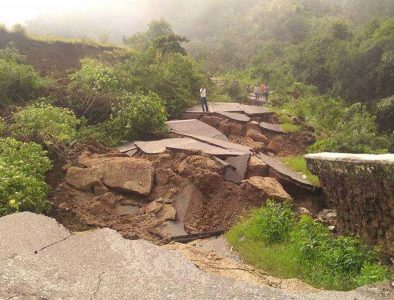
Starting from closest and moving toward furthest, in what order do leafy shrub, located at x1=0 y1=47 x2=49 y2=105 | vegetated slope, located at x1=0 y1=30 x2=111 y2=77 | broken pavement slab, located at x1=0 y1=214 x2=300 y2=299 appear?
broken pavement slab, located at x1=0 y1=214 x2=300 y2=299 → leafy shrub, located at x1=0 y1=47 x2=49 y2=105 → vegetated slope, located at x1=0 y1=30 x2=111 y2=77

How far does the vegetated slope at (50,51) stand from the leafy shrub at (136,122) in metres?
9.15

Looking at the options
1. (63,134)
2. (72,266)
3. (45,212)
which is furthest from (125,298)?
(63,134)

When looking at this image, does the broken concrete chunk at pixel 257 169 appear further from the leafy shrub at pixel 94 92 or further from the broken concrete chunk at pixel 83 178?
the leafy shrub at pixel 94 92

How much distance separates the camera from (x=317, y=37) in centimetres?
2711

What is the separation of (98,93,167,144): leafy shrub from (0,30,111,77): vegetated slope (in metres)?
9.15

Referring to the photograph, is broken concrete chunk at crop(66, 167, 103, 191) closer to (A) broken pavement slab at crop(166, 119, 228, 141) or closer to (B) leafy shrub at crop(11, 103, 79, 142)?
(B) leafy shrub at crop(11, 103, 79, 142)

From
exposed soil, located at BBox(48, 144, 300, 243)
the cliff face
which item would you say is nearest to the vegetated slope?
exposed soil, located at BBox(48, 144, 300, 243)

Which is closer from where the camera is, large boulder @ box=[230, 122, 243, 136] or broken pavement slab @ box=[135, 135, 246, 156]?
broken pavement slab @ box=[135, 135, 246, 156]

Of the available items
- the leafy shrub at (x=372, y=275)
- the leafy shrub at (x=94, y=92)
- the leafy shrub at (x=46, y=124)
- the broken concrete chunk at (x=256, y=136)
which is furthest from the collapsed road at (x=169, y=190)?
the broken concrete chunk at (x=256, y=136)

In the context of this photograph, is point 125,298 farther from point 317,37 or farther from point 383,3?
point 383,3

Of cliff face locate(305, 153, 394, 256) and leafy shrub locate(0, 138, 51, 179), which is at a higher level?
leafy shrub locate(0, 138, 51, 179)

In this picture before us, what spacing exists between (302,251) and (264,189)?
1.86m

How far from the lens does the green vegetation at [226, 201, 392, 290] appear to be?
496 cm

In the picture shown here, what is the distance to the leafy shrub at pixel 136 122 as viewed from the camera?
10.3 m
